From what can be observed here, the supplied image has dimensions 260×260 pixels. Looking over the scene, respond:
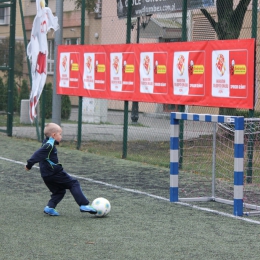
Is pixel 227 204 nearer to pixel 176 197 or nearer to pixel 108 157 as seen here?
pixel 176 197

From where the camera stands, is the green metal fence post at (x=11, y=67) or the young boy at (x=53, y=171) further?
the green metal fence post at (x=11, y=67)

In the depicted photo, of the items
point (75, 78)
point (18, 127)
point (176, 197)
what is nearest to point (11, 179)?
point (176, 197)

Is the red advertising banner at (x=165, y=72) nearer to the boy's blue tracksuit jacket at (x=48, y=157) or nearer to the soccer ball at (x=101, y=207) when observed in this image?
the soccer ball at (x=101, y=207)

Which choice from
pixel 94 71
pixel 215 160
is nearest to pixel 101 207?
pixel 215 160

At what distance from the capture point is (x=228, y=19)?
12.3 m

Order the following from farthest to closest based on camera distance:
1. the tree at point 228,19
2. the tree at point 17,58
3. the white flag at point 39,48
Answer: the tree at point 17,58 → the white flag at point 39,48 → the tree at point 228,19

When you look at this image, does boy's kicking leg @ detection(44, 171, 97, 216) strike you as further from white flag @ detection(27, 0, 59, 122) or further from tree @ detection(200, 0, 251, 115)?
white flag @ detection(27, 0, 59, 122)

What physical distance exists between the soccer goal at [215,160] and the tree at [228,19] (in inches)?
66.1

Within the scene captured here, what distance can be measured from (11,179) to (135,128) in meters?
5.38

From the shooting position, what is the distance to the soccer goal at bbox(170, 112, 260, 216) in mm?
8398

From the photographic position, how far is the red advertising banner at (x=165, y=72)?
11.2 meters

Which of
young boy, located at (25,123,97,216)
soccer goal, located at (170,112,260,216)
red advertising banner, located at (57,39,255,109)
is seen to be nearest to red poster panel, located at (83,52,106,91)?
red advertising banner, located at (57,39,255,109)

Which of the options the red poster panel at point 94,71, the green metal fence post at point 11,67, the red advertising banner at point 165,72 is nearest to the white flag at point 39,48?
the red advertising banner at point 165,72

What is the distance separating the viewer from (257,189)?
1013cm
